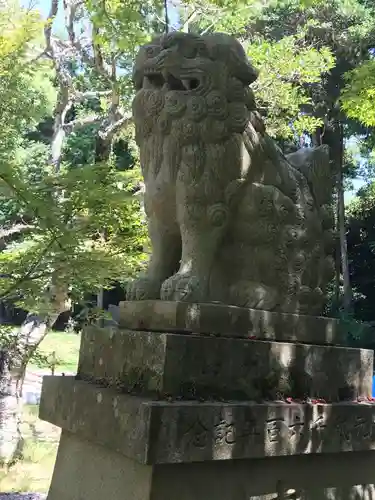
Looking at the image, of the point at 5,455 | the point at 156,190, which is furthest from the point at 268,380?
the point at 5,455

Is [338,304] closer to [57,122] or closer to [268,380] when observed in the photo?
[57,122]

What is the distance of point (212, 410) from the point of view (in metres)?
2.42

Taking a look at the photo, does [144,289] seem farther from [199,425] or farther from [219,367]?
[199,425]

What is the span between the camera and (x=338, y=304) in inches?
654

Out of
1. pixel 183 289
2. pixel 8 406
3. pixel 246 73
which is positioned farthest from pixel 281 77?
pixel 183 289

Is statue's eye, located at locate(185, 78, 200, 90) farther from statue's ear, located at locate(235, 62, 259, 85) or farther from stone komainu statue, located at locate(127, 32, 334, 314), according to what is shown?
statue's ear, located at locate(235, 62, 259, 85)

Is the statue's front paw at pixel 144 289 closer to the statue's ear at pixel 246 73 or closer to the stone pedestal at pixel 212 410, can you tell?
the stone pedestal at pixel 212 410

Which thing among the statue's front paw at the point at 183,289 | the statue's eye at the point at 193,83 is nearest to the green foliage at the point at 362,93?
the statue's eye at the point at 193,83

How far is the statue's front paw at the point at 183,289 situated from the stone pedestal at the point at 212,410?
0.07 m

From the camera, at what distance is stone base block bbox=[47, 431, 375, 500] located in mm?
2355

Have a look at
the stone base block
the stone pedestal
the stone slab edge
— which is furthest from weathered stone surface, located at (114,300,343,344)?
the stone base block

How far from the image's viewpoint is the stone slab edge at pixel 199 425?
2277 mm

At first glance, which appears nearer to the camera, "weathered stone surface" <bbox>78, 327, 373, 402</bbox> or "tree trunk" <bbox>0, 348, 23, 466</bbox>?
"weathered stone surface" <bbox>78, 327, 373, 402</bbox>

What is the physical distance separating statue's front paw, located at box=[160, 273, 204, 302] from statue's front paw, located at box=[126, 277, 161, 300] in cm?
18
